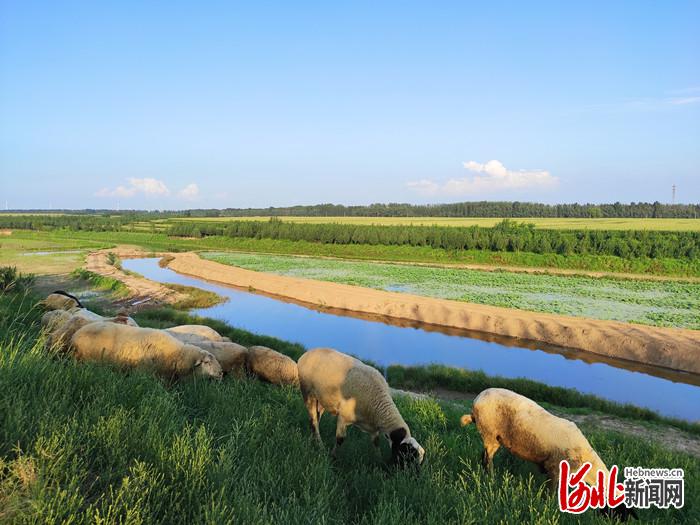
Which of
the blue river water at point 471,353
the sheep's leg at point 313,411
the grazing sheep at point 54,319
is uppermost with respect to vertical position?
the grazing sheep at point 54,319

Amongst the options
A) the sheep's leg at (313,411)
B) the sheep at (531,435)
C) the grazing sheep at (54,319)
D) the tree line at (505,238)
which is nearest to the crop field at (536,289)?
the tree line at (505,238)

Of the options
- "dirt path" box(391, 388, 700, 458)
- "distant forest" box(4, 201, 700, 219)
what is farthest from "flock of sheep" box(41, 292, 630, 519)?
"distant forest" box(4, 201, 700, 219)

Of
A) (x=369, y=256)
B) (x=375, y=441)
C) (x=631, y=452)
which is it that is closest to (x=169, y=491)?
(x=375, y=441)

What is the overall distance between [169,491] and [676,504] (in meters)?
5.81

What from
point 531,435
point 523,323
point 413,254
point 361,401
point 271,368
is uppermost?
point 361,401

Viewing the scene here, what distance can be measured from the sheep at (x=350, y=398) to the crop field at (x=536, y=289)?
2492 cm

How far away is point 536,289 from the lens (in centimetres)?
3622

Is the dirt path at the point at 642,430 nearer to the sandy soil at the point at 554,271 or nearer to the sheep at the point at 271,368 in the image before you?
the sheep at the point at 271,368

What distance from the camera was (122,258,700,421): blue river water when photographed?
58.6 feet

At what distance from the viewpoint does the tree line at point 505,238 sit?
45.8m

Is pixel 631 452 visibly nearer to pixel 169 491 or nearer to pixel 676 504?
pixel 676 504

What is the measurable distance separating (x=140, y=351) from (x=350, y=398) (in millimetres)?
3799
